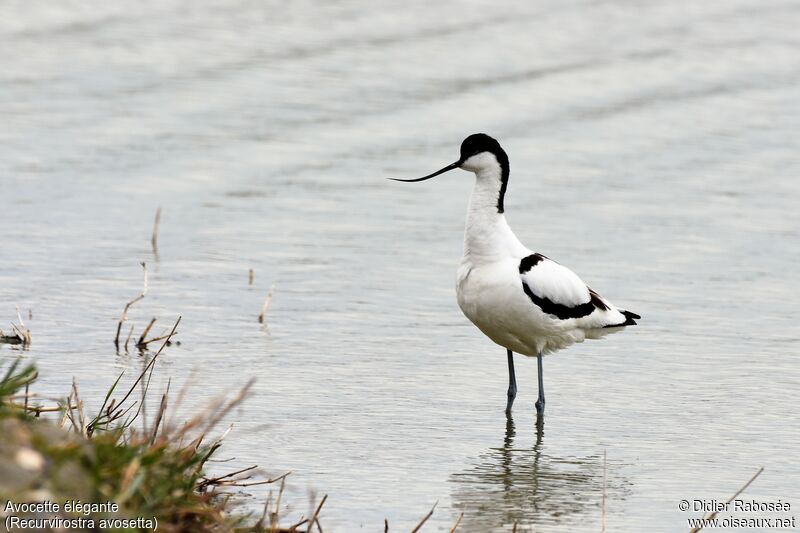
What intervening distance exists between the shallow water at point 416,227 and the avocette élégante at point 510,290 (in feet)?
0.95

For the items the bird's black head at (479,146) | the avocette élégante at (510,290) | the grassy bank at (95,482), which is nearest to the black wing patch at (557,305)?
the avocette élégante at (510,290)

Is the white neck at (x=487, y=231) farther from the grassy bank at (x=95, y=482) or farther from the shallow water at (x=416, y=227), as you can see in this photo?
the grassy bank at (x=95, y=482)

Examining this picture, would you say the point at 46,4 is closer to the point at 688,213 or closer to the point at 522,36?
the point at 522,36

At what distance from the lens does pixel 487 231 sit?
8758 mm

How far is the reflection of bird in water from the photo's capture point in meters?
6.65

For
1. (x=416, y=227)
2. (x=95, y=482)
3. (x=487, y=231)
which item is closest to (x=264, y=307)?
(x=487, y=231)

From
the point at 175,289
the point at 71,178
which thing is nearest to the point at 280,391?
the point at 175,289

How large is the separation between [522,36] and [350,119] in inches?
167

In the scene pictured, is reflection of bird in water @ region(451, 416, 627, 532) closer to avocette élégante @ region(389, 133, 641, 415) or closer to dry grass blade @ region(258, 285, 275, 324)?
avocette élégante @ region(389, 133, 641, 415)

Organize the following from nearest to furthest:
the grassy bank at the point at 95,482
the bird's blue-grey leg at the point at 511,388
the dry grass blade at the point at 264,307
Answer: the grassy bank at the point at 95,482 → the bird's blue-grey leg at the point at 511,388 → the dry grass blade at the point at 264,307

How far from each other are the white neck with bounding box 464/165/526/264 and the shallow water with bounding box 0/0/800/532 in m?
0.73

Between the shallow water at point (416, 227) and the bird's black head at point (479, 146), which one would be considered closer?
the shallow water at point (416, 227)

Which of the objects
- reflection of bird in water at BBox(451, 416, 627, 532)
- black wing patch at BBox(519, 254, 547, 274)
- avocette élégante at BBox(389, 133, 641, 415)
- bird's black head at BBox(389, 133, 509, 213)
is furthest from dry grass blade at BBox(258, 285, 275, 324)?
reflection of bird in water at BBox(451, 416, 627, 532)

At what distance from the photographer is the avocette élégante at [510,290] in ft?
27.9
